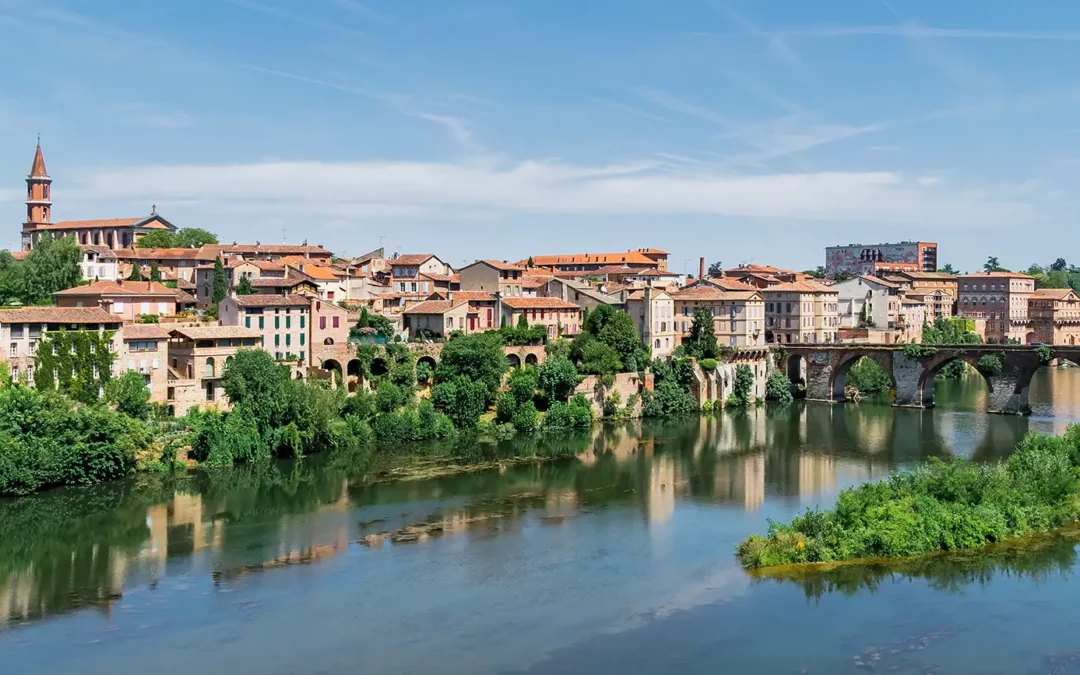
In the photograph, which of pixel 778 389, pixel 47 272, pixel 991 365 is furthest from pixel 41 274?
pixel 991 365

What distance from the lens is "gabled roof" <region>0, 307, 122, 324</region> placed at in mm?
37250

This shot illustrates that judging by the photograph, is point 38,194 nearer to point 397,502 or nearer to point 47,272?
point 47,272

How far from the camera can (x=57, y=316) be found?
38.3 metres

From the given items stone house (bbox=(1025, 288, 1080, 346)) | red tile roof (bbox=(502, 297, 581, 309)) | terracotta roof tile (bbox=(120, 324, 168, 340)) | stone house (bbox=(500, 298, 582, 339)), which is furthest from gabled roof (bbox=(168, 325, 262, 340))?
stone house (bbox=(1025, 288, 1080, 346))

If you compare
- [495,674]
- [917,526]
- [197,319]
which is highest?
[197,319]

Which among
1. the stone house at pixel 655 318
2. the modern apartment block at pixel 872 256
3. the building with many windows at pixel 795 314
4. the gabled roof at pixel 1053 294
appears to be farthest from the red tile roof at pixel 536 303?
the modern apartment block at pixel 872 256

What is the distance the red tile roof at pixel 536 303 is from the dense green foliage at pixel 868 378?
16.6 m

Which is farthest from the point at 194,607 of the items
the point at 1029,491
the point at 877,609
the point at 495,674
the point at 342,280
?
the point at 342,280

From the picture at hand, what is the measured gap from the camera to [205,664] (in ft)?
67.9

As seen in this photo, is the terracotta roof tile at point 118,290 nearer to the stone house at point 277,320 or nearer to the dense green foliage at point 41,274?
the dense green foliage at point 41,274

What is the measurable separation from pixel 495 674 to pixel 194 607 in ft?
24.3

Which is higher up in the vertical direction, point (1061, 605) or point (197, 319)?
point (197, 319)

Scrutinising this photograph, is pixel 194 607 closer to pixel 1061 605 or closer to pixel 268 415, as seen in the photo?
pixel 268 415

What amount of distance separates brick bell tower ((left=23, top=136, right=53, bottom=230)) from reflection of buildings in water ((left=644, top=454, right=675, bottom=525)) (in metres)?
50.4
